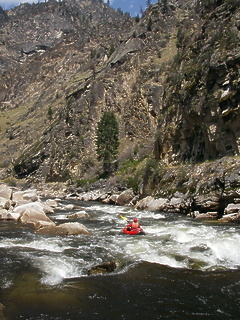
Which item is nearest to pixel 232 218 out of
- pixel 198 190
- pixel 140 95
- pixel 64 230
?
pixel 198 190

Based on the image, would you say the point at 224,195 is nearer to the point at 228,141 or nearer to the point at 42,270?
the point at 228,141

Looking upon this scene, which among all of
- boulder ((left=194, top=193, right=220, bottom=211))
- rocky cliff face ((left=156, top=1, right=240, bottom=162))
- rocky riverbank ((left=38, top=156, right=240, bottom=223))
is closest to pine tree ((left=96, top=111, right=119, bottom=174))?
rocky cliff face ((left=156, top=1, right=240, bottom=162))

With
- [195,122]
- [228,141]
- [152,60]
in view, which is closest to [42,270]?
[228,141]

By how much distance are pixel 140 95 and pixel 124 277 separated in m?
39.0

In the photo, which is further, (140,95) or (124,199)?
(140,95)

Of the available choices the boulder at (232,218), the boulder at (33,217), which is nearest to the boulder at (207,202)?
the boulder at (232,218)

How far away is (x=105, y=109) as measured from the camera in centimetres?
4616

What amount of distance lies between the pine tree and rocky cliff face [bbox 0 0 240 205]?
172 cm

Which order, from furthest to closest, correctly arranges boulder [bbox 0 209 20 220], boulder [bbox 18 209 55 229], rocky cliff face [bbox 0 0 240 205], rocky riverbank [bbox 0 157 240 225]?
1. rocky cliff face [bbox 0 0 240 205]
2. boulder [bbox 0 209 20 220]
3. rocky riverbank [bbox 0 157 240 225]
4. boulder [bbox 18 209 55 229]

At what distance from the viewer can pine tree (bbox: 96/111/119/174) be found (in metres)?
38.2

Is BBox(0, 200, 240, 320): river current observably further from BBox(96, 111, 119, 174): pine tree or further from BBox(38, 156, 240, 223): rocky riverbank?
BBox(96, 111, 119, 174): pine tree

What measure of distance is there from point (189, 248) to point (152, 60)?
145ft

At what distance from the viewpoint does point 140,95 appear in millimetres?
43469

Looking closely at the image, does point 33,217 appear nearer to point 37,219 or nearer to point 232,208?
point 37,219
